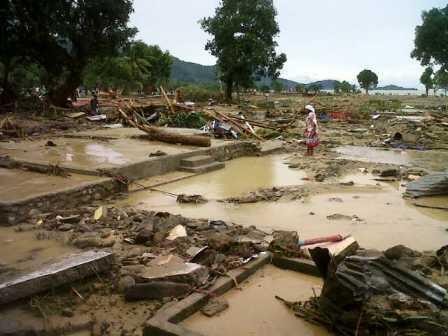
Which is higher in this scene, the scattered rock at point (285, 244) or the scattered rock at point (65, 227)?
the scattered rock at point (285, 244)

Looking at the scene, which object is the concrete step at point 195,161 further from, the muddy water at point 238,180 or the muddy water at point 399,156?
the muddy water at point 399,156

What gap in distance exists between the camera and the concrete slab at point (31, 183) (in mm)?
6703

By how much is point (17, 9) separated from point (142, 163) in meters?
14.1

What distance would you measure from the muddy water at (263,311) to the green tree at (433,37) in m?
42.8

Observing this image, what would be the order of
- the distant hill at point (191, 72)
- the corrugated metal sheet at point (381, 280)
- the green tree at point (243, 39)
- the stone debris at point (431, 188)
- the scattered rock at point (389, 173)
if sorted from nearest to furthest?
the corrugated metal sheet at point (381, 280) < the stone debris at point (431, 188) < the scattered rock at point (389, 173) < the green tree at point (243, 39) < the distant hill at point (191, 72)

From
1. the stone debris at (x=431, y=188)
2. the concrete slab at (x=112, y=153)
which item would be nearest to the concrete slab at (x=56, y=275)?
the concrete slab at (x=112, y=153)

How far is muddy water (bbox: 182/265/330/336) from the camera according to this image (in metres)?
3.54

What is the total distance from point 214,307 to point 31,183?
198 inches

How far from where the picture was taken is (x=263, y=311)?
3838mm

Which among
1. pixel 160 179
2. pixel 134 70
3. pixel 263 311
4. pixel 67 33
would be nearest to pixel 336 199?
pixel 160 179

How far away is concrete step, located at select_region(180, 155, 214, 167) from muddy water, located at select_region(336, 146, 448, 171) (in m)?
4.28

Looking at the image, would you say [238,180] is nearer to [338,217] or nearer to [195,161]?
[195,161]

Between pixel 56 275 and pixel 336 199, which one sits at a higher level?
pixel 56 275

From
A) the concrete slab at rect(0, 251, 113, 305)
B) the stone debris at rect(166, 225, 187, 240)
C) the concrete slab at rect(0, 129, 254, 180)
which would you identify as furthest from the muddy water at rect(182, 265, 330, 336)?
the concrete slab at rect(0, 129, 254, 180)
